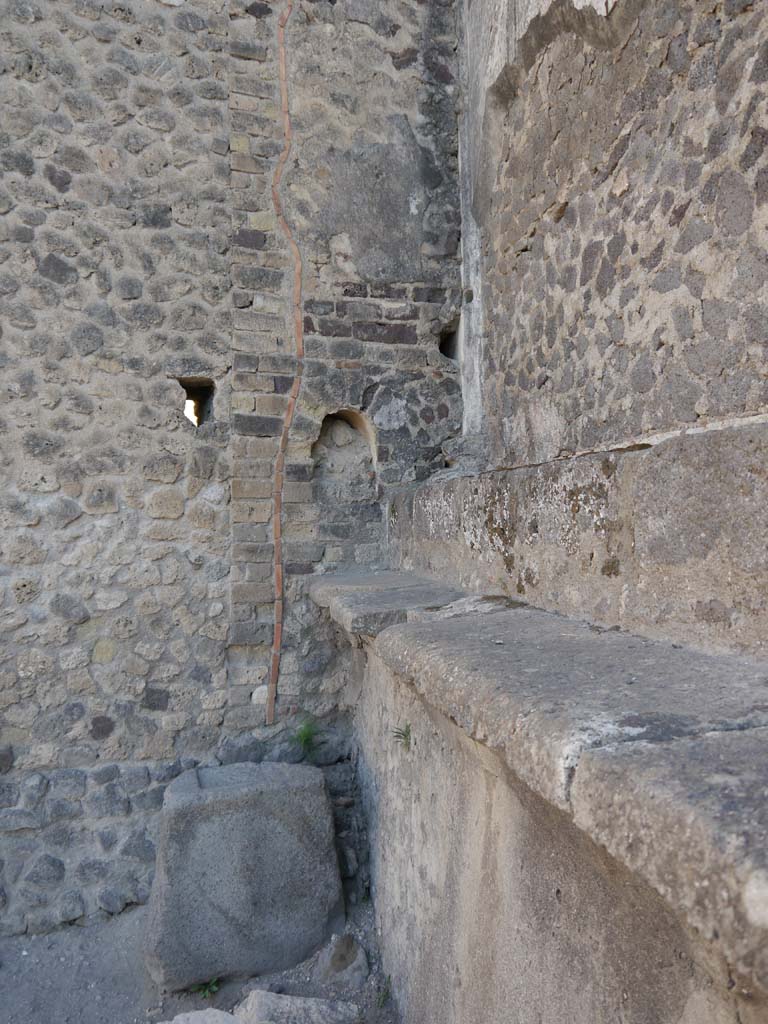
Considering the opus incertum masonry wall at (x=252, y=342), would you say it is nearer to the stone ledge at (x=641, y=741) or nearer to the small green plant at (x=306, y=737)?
the small green plant at (x=306, y=737)

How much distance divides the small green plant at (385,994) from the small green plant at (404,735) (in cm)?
86

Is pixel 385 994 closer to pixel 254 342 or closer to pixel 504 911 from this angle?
pixel 504 911

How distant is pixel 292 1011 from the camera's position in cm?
232

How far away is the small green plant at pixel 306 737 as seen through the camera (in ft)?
11.7

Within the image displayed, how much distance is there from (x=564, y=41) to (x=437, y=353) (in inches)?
61.4

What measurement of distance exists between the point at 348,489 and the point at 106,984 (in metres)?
2.39

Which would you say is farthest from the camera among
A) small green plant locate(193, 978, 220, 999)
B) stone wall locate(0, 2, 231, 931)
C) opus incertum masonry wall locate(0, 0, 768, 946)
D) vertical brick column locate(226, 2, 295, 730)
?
vertical brick column locate(226, 2, 295, 730)

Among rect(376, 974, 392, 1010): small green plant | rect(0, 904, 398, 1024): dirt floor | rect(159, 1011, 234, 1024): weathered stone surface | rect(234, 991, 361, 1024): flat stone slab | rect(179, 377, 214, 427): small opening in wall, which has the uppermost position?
rect(179, 377, 214, 427): small opening in wall

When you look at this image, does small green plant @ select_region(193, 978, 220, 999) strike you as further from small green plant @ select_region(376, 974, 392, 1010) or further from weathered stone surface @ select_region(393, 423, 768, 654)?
weathered stone surface @ select_region(393, 423, 768, 654)

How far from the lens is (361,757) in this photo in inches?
136

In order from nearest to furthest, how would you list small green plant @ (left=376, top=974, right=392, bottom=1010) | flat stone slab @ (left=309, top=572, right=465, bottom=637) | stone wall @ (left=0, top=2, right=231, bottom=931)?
flat stone slab @ (left=309, top=572, right=465, bottom=637) < small green plant @ (left=376, top=974, right=392, bottom=1010) < stone wall @ (left=0, top=2, right=231, bottom=931)

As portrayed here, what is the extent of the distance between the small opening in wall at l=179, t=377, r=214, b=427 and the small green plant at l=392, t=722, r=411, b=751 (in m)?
1.75

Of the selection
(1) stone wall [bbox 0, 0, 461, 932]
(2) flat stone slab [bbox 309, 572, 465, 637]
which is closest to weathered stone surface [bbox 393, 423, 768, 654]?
(2) flat stone slab [bbox 309, 572, 465, 637]

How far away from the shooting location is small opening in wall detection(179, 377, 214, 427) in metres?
3.54
